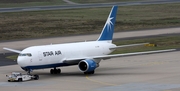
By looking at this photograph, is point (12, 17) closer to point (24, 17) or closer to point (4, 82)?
point (24, 17)

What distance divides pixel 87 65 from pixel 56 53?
11.1 ft

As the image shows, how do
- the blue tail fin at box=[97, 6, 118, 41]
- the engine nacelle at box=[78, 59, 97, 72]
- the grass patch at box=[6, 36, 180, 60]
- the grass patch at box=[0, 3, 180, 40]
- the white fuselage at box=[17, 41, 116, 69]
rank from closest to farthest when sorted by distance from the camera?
the white fuselage at box=[17, 41, 116, 69] → the engine nacelle at box=[78, 59, 97, 72] → the blue tail fin at box=[97, 6, 118, 41] → the grass patch at box=[6, 36, 180, 60] → the grass patch at box=[0, 3, 180, 40]

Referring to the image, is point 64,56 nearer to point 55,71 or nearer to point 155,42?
point 55,71

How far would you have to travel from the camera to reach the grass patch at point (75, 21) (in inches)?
Answer: 3764

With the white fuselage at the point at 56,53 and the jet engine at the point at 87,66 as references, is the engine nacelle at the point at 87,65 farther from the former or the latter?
the white fuselage at the point at 56,53

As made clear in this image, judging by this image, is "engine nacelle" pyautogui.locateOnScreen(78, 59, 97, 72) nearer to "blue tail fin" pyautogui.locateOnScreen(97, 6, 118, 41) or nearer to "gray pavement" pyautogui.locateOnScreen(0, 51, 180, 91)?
"gray pavement" pyautogui.locateOnScreen(0, 51, 180, 91)

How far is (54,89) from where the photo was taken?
41844 mm

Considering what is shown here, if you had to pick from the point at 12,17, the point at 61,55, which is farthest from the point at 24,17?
the point at 61,55

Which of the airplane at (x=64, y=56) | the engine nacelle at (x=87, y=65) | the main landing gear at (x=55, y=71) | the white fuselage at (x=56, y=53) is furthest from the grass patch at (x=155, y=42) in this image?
the engine nacelle at (x=87, y=65)

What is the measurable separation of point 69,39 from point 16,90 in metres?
44.1

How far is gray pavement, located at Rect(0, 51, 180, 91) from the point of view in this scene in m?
42.3

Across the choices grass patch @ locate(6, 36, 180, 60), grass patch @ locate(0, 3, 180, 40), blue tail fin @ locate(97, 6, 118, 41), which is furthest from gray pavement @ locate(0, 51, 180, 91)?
grass patch @ locate(0, 3, 180, 40)

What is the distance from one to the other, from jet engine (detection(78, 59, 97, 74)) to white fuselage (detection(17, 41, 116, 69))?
75.7 inches

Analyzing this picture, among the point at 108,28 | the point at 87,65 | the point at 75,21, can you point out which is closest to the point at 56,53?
the point at 87,65
